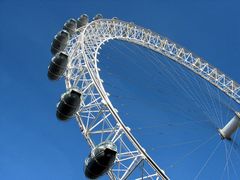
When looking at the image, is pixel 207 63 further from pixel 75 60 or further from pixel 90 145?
pixel 90 145

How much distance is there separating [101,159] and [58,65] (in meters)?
7.46

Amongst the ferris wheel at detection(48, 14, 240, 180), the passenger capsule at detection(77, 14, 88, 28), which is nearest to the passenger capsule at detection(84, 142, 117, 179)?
the ferris wheel at detection(48, 14, 240, 180)

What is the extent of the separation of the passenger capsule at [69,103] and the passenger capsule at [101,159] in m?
3.03

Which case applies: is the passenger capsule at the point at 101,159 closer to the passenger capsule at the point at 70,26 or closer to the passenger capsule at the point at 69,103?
the passenger capsule at the point at 69,103

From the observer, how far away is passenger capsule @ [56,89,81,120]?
64.7ft

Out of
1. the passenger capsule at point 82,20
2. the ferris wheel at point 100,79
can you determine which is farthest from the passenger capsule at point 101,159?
the passenger capsule at point 82,20

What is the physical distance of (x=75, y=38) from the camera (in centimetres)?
2634

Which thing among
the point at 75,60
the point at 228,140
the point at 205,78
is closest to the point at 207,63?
the point at 205,78

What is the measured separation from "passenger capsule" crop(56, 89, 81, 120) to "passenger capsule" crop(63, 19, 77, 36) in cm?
944

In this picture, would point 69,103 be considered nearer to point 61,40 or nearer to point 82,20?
point 61,40

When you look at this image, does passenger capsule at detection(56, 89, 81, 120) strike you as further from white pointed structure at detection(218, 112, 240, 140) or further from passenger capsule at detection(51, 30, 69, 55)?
white pointed structure at detection(218, 112, 240, 140)

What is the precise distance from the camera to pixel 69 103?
19.8 meters

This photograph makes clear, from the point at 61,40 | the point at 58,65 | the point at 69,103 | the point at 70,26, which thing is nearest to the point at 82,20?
the point at 70,26

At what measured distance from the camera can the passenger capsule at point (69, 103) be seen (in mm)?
19723
